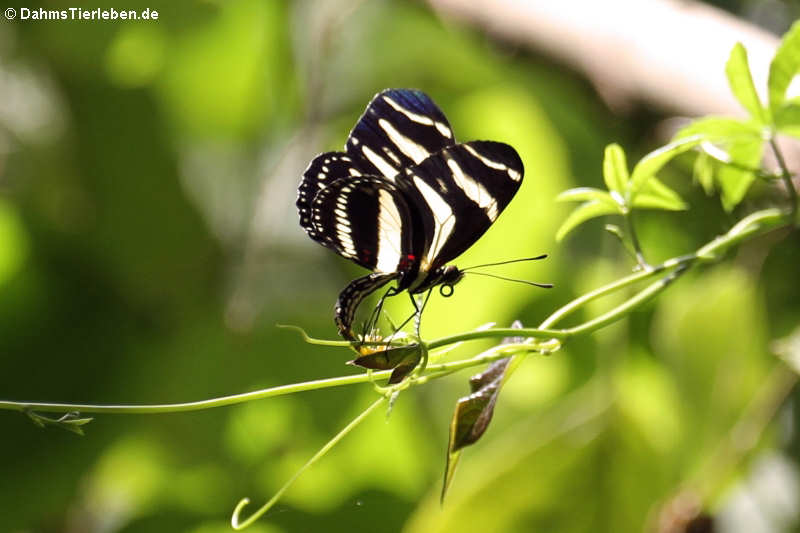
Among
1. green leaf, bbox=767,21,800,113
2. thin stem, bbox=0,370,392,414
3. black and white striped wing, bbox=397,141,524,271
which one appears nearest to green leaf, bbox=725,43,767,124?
green leaf, bbox=767,21,800,113

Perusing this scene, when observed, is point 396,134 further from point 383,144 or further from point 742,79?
point 742,79

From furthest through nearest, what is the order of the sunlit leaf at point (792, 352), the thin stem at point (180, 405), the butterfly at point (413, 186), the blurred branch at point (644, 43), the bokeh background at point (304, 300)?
the bokeh background at point (304, 300) < the blurred branch at point (644, 43) < the sunlit leaf at point (792, 352) < the butterfly at point (413, 186) < the thin stem at point (180, 405)

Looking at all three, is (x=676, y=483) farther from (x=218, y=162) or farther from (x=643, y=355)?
(x=218, y=162)

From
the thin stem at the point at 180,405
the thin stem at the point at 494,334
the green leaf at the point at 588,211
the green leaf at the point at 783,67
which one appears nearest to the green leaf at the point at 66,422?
the thin stem at the point at 180,405

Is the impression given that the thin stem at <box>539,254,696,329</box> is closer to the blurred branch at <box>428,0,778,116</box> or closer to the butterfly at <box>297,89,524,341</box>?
the butterfly at <box>297,89,524,341</box>

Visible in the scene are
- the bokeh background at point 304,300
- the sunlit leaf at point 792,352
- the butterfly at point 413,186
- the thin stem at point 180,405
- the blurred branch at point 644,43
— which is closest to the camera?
the thin stem at point 180,405

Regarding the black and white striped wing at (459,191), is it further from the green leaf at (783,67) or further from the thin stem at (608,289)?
the green leaf at (783,67)

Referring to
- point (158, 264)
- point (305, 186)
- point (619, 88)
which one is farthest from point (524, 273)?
point (305, 186)
